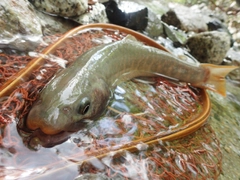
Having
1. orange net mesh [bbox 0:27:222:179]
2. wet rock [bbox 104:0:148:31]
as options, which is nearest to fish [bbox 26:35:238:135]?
orange net mesh [bbox 0:27:222:179]

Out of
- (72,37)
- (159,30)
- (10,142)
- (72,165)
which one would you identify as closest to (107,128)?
(72,165)

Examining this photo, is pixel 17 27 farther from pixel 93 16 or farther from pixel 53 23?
pixel 93 16

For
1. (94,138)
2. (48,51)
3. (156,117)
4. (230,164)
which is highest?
(48,51)

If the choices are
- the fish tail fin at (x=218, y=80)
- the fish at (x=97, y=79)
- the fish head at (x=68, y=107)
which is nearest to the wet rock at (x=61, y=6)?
the fish at (x=97, y=79)

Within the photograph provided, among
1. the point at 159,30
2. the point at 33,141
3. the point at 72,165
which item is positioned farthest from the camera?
the point at 159,30

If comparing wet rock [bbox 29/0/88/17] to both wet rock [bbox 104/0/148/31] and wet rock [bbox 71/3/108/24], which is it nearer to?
wet rock [bbox 71/3/108/24]

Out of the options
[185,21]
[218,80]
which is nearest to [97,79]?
[218,80]

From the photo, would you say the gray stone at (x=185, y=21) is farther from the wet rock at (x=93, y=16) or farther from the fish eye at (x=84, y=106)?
the fish eye at (x=84, y=106)

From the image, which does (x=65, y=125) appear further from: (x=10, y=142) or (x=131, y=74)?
(x=131, y=74)
